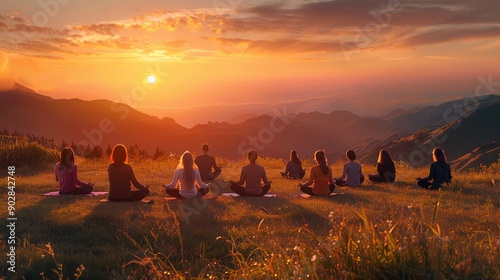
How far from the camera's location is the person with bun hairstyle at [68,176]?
15.5m

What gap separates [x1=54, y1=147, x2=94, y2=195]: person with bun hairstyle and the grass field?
1.72ft

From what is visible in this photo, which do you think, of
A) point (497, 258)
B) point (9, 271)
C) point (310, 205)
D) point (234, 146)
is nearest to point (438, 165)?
point (310, 205)

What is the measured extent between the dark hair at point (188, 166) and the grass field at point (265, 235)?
749 mm

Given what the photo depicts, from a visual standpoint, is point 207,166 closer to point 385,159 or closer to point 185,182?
point 185,182

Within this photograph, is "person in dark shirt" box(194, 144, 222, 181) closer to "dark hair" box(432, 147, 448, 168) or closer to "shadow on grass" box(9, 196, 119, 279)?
"shadow on grass" box(9, 196, 119, 279)

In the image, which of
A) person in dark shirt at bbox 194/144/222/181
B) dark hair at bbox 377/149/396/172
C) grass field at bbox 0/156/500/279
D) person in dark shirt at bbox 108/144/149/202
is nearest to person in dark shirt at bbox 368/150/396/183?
dark hair at bbox 377/149/396/172

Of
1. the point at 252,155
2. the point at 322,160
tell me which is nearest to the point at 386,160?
the point at 322,160

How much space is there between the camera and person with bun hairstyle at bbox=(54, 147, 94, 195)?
51.0 ft

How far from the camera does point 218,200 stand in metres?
15.4

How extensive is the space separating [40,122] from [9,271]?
169 metres

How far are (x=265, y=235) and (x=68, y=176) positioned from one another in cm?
779

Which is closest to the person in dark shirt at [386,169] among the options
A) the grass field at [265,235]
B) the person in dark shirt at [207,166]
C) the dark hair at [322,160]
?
the grass field at [265,235]

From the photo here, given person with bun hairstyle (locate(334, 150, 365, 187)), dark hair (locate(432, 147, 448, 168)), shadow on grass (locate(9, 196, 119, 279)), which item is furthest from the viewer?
person with bun hairstyle (locate(334, 150, 365, 187))

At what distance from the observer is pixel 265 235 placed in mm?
11047
